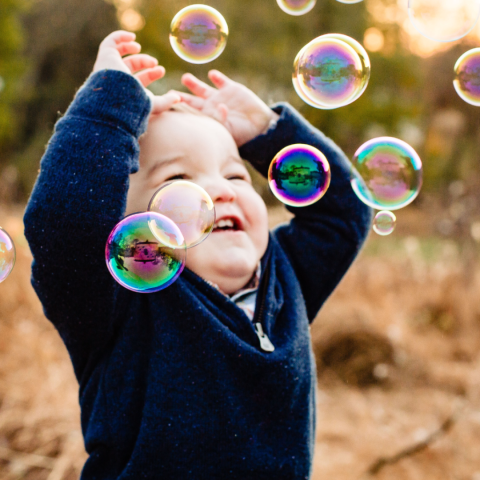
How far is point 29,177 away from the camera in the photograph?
40.3 ft

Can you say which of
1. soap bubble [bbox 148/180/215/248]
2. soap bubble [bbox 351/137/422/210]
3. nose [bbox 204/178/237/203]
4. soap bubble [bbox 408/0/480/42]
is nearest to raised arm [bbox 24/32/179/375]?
soap bubble [bbox 148/180/215/248]

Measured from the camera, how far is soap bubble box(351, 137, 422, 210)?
1.86 m

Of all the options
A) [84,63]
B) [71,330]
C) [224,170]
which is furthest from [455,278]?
[84,63]

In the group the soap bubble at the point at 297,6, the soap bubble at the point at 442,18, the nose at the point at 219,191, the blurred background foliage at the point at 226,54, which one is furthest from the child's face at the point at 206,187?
the blurred background foliage at the point at 226,54

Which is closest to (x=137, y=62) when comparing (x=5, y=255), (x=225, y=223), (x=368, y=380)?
(x=225, y=223)

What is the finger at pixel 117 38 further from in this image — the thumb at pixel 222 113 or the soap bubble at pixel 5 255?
the soap bubble at pixel 5 255

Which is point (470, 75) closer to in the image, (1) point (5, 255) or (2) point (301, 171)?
(2) point (301, 171)

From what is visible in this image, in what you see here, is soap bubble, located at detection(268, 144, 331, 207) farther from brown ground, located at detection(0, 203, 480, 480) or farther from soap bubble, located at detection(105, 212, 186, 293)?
brown ground, located at detection(0, 203, 480, 480)

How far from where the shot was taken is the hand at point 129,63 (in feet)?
5.10

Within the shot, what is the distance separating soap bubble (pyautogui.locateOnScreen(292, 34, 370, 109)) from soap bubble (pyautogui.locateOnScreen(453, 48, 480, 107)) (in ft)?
1.93

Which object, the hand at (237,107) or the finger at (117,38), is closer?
the finger at (117,38)

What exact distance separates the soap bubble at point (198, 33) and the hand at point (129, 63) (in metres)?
0.29

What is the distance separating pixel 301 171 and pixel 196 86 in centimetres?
54

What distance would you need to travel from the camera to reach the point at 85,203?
132cm
